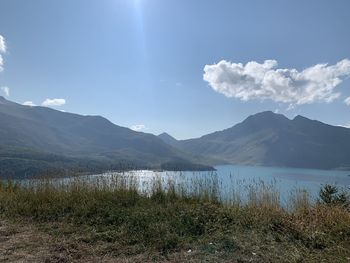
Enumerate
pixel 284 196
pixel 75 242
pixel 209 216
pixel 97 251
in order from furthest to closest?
pixel 284 196 → pixel 209 216 → pixel 75 242 → pixel 97 251

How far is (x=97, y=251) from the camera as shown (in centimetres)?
514

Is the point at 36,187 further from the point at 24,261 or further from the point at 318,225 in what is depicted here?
the point at 318,225

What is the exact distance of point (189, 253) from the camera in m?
4.98

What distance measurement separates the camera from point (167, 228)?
19.5 ft

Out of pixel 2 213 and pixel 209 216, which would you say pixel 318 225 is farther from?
pixel 2 213

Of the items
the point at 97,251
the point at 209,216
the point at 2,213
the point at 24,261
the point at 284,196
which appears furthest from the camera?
the point at 284,196

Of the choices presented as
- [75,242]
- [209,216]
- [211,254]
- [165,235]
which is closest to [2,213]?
[75,242]

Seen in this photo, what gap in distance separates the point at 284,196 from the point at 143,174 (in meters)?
4.48

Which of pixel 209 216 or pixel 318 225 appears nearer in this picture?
pixel 318 225

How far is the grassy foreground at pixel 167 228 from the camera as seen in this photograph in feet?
16.2

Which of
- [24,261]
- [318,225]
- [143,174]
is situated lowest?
[24,261]

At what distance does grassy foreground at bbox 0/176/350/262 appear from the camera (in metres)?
4.95

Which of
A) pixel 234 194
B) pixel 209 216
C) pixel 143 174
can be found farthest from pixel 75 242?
pixel 143 174

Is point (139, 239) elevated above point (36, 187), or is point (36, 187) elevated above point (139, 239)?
point (36, 187)
